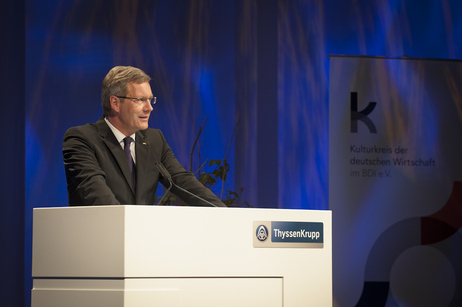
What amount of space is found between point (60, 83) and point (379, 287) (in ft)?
9.28

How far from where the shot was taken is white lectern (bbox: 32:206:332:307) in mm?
1715

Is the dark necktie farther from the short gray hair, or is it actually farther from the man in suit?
the short gray hair

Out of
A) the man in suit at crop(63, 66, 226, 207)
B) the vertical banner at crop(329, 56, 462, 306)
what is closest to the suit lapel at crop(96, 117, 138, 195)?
the man in suit at crop(63, 66, 226, 207)

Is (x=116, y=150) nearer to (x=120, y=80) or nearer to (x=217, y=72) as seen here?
(x=120, y=80)

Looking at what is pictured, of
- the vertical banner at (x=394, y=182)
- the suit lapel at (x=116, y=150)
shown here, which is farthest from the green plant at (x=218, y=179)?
the suit lapel at (x=116, y=150)

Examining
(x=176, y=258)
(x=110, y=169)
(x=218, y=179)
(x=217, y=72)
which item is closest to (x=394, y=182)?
(x=218, y=179)

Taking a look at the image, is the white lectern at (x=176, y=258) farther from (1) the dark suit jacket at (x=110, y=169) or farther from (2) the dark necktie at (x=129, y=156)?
(2) the dark necktie at (x=129, y=156)

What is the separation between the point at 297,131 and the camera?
4926mm

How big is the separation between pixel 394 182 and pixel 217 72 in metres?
1.62

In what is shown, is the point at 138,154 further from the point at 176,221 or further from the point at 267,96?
the point at 267,96

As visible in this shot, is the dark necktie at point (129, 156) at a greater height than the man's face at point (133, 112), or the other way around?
the man's face at point (133, 112)

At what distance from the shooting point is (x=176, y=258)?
176cm

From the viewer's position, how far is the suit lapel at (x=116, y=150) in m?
2.42

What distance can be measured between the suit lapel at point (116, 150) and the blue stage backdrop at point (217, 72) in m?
2.30
